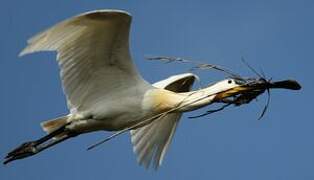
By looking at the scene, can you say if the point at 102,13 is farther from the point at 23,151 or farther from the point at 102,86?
the point at 23,151

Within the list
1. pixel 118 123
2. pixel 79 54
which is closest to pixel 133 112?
pixel 118 123

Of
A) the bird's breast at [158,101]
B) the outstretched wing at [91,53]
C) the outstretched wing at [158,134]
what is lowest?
the outstretched wing at [158,134]

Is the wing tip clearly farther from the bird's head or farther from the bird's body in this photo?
the bird's head

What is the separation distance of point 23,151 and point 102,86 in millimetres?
1421

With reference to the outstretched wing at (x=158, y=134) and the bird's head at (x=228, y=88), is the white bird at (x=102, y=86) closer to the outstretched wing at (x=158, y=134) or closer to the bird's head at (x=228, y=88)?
the bird's head at (x=228, y=88)

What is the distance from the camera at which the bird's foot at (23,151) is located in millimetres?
12500

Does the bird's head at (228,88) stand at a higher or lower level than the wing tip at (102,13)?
lower

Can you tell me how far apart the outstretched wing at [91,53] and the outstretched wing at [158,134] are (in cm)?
140

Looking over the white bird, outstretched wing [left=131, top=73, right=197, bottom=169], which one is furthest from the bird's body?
outstretched wing [left=131, top=73, right=197, bottom=169]

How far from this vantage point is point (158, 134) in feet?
44.5

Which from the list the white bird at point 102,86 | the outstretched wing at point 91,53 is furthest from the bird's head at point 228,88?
the outstretched wing at point 91,53

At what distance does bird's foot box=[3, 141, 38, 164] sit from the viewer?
12500mm

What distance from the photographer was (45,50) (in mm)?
11133

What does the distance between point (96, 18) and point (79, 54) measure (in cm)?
61
